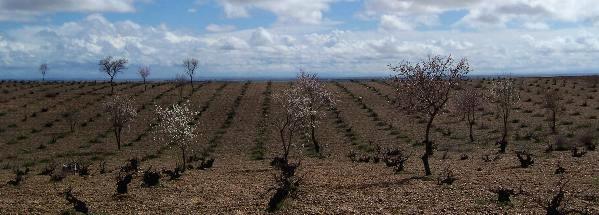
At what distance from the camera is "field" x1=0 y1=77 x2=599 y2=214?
19453 mm

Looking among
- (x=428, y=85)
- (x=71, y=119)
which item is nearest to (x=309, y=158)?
(x=428, y=85)

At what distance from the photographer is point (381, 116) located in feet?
212

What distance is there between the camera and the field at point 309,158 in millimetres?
19453

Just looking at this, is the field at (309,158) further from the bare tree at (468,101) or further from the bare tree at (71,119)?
the bare tree at (468,101)

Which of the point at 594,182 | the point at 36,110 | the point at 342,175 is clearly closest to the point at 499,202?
the point at 594,182

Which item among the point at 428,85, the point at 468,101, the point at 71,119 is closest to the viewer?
the point at 428,85

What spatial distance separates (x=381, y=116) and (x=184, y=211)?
47633 millimetres

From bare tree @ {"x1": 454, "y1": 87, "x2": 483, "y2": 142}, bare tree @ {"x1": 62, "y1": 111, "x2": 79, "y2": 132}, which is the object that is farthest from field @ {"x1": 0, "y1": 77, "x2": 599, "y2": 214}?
bare tree @ {"x1": 454, "y1": 87, "x2": 483, "y2": 142}

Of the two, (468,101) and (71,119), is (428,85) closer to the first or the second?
(468,101)

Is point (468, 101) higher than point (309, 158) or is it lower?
higher

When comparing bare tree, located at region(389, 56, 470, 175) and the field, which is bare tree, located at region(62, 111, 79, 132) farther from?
bare tree, located at region(389, 56, 470, 175)

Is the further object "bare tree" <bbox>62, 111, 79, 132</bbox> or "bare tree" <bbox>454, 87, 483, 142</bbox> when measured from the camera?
"bare tree" <bbox>62, 111, 79, 132</bbox>

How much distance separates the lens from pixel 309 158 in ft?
125

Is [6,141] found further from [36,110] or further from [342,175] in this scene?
[342,175]
